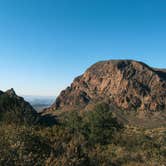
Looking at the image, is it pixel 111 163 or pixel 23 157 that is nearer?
pixel 23 157

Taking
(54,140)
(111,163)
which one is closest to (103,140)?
(111,163)

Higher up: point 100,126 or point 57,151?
point 100,126

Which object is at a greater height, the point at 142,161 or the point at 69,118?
the point at 69,118

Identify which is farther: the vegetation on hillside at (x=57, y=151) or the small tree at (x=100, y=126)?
the small tree at (x=100, y=126)

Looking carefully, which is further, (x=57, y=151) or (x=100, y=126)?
(x=100, y=126)

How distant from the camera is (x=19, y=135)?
24922mm

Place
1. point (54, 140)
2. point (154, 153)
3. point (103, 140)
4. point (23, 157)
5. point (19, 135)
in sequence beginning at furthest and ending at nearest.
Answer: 1. point (103, 140)
2. point (154, 153)
3. point (54, 140)
4. point (19, 135)
5. point (23, 157)

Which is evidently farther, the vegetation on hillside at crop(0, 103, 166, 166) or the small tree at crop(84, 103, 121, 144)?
the small tree at crop(84, 103, 121, 144)

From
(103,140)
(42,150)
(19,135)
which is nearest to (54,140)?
(42,150)

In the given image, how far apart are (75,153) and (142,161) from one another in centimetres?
1201

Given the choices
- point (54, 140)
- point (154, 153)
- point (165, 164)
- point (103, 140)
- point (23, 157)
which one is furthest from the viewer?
point (103, 140)

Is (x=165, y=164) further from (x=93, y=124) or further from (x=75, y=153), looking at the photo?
(x=93, y=124)

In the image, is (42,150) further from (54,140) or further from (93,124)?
(93,124)

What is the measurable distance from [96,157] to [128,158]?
6.17 meters
